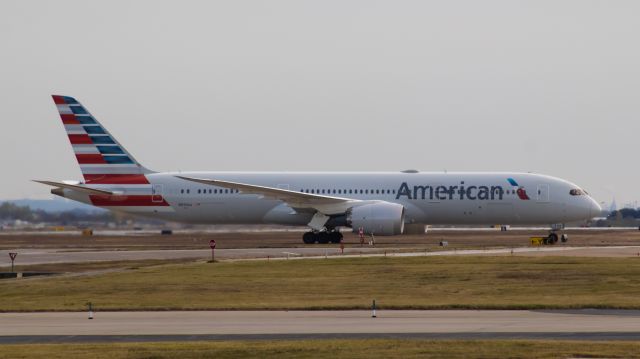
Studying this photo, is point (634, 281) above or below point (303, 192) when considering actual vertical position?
below

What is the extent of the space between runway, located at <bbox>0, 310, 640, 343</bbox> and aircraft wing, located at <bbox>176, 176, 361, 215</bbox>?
34.1m

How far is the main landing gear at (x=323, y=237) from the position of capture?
2608 inches

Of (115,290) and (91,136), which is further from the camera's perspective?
(91,136)

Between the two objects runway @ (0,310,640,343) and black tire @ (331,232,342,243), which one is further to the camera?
black tire @ (331,232,342,243)

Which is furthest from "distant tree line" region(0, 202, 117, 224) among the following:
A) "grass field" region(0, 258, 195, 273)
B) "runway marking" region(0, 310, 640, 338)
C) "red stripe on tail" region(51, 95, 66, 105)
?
"runway marking" region(0, 310, 640, 338)

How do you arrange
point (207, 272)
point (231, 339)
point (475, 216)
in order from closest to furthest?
point (231, 339), point (207, 272), point (475, 216)

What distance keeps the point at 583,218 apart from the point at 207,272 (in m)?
32.3

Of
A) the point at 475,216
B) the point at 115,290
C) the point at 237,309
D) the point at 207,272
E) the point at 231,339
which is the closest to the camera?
the point at 231,339

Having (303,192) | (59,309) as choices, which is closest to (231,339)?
(59,309)

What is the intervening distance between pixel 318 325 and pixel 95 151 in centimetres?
4537

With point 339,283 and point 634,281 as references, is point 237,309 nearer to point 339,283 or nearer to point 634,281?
point 339,283

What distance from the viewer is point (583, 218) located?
6775cm

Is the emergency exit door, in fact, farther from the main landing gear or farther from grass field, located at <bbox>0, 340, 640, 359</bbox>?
grass field, located at <bbox>0, 340, 640, 359</bbox>

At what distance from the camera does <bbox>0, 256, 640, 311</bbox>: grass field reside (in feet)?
107
